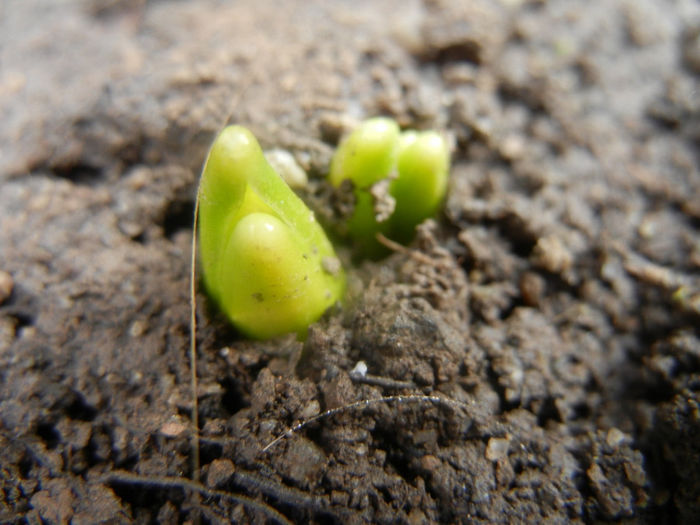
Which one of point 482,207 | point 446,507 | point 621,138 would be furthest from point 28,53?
point 621,138

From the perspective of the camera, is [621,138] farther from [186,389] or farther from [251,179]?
[186,389]

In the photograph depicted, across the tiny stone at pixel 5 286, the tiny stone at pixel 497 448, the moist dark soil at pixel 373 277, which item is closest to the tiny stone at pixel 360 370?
the moist dark soil at pixel 373 277

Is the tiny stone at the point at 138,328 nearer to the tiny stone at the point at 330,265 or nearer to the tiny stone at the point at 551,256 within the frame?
the tiny stone at the point at 330,265

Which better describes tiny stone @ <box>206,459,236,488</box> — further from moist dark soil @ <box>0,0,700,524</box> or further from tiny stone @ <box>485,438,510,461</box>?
tiny stone @ <box>485,438,510,461</box>

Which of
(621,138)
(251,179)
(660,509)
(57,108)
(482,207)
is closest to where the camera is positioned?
(251,179)

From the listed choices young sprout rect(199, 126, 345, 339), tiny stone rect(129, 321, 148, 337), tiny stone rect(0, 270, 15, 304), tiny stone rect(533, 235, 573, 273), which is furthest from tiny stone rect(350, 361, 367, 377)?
tiny stone rect(0, 270, 15, 304)

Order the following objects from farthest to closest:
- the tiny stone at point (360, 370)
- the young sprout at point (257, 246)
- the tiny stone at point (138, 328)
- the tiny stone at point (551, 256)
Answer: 1. the tiny stone at point (551, 256)
2. the tiny stone at point (138, 328)
3. the tiny stone at point (360, 370)
4. the young sprout at point (257, 246)

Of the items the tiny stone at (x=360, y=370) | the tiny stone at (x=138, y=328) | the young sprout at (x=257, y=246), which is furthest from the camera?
the tiny stone at (x=138, y=328)

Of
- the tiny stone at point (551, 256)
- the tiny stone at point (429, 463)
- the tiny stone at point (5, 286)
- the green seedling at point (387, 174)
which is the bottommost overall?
the tiny stone at point (5, 286)
